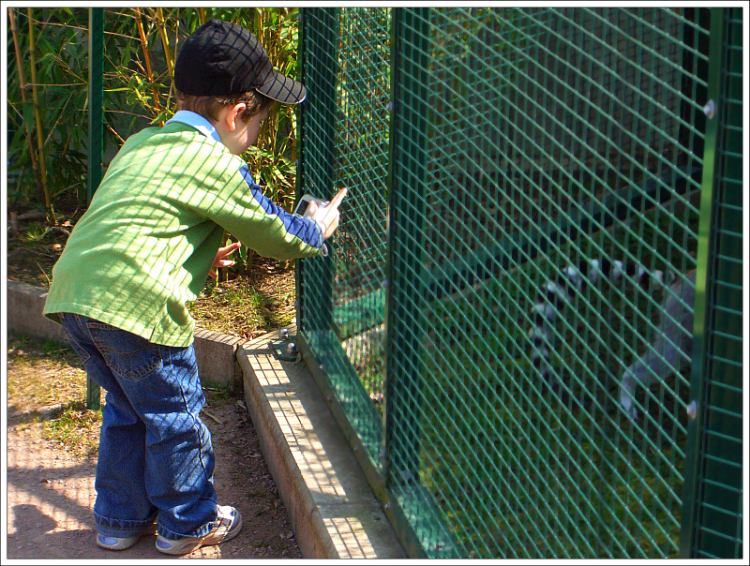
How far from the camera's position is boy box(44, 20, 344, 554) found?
3053 mm

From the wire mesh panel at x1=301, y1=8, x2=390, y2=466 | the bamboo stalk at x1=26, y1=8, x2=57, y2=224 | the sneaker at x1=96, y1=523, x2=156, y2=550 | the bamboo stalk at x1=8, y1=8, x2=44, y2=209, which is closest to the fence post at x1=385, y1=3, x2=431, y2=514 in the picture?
the wire mesh panel at x1=301, y1=8, x2=390, y2=466

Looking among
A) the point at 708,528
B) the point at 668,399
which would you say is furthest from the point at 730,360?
the point at 668,399

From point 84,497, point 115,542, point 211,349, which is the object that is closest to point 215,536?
point 115,542

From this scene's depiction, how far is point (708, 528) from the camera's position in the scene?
1.83m

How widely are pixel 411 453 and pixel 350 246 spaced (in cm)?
91

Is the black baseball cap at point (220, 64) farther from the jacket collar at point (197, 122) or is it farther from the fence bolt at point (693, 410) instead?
the fence bolt at point (693, 410)

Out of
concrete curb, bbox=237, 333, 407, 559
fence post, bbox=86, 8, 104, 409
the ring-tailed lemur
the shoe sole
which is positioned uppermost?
fence post, bbox=86, 8, 104, 409

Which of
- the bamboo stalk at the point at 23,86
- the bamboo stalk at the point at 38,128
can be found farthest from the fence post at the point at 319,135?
the bamboo stalk at the point at 23,86

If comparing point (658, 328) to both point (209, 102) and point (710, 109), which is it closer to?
point (710, 109)

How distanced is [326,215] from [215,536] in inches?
45.1

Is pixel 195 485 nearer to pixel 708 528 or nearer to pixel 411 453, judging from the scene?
pixel 411 453

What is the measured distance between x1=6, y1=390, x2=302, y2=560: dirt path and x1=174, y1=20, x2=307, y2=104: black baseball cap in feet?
4.92

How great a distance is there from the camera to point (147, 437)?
3.35 meters

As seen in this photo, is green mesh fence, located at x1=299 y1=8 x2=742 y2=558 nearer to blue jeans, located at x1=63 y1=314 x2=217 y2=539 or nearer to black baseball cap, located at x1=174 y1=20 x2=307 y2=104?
black baseball cap, located at x1=174 y1=20 x2=307 y2=104
